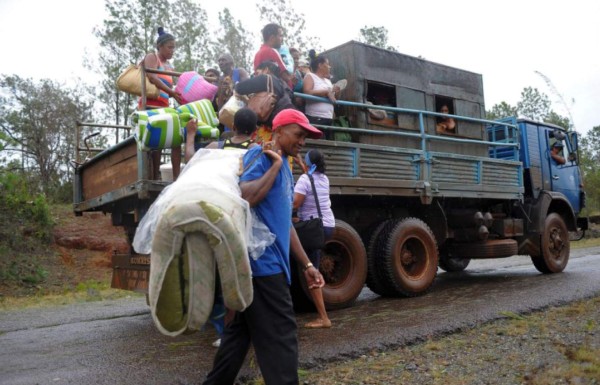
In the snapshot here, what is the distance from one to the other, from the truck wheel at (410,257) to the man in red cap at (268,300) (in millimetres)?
3896

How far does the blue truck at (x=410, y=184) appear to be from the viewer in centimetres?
576

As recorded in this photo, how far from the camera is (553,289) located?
22.1ft

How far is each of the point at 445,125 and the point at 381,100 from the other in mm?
1124

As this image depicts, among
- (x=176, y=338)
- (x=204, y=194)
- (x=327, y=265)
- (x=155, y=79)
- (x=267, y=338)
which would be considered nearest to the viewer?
(x=204, y=194)

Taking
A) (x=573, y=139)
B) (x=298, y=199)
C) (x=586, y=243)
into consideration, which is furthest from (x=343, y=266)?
(x=586, y=243)

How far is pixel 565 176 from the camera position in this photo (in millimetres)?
9609

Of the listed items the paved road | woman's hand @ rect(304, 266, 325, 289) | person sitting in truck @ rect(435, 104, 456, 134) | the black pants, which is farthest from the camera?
person sitting in truck @ rect(435, 104, 456, 134)

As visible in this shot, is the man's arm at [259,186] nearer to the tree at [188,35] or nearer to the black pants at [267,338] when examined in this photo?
the black pants at [267,338]

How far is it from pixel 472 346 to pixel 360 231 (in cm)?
279

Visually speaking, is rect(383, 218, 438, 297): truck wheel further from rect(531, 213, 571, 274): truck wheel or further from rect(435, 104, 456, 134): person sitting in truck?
rect(531, 213, 571, 274): truck wheel

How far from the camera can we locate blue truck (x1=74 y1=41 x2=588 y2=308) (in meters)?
5.76

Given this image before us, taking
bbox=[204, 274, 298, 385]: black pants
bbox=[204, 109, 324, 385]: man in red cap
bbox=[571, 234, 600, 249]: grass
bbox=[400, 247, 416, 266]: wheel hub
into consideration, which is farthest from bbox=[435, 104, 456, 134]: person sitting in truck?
bbox=[571, 234, 600, 249]: grass

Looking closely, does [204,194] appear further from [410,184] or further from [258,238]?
[410,184]

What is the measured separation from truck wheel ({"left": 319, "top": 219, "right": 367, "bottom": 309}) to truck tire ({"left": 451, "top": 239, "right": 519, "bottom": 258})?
2.67 m
